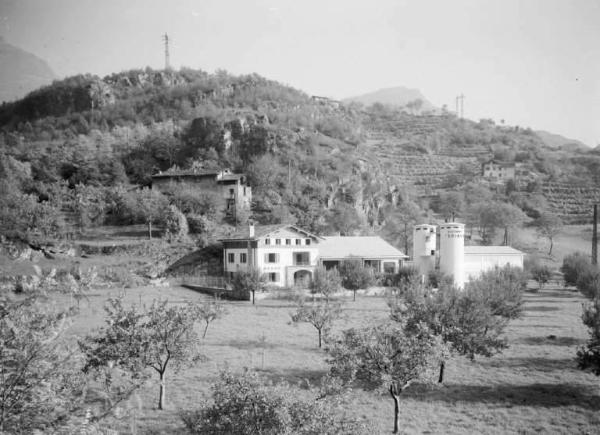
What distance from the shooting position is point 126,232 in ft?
226

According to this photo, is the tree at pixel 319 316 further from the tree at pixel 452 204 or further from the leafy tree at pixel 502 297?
the tree at pixel 452 204

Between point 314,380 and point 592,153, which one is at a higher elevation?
point 592,153

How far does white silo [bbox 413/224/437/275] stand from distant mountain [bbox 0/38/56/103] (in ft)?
190

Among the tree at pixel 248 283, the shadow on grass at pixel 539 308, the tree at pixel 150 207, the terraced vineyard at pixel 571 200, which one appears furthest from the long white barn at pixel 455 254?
the terraced vineyard at pixel 571 200

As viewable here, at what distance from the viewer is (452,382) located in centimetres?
2586

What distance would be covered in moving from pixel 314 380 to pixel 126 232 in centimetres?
5092

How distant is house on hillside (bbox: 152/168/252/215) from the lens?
264 feet

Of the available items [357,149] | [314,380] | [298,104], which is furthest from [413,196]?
[314,380]

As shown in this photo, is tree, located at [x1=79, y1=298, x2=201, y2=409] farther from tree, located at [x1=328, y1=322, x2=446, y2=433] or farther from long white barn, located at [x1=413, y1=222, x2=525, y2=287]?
long white barn, located at [x1=413, y1=222, x2=525, y2=287]

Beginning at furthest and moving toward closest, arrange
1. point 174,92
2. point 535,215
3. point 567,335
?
1. point 174,92
2. point 535,215
3. point 567,335

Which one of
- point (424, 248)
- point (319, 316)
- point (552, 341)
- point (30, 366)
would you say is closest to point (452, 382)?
point (319, 316)

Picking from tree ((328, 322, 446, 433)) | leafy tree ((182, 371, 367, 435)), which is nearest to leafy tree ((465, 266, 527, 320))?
tree ((328, 322, 446, 433))

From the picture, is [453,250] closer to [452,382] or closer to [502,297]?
[502,297]

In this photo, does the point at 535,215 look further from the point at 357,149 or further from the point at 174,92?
the point at 174,92
